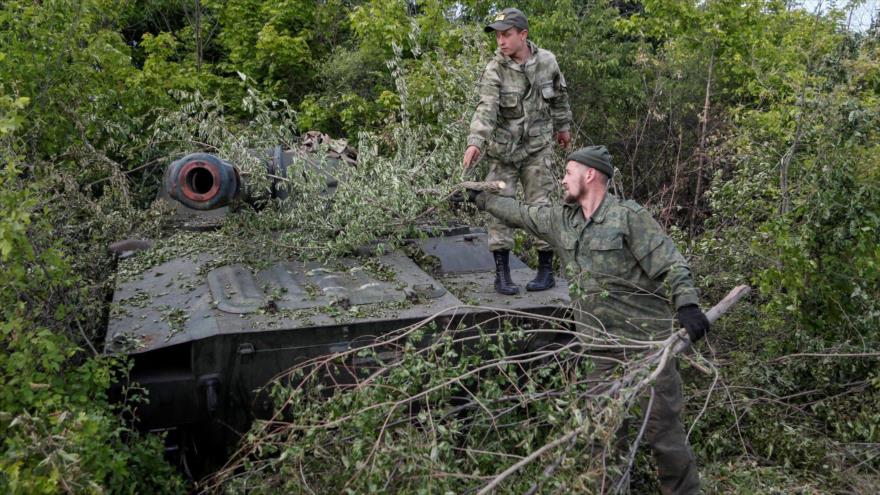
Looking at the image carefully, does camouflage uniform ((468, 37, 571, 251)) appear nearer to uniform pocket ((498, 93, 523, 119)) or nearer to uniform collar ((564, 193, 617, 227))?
uniform pocket ((498, 93, 523, 119))

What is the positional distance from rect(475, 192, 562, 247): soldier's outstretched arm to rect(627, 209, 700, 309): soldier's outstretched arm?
43 centimetres

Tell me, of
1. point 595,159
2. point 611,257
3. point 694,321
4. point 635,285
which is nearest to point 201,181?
point 595,159

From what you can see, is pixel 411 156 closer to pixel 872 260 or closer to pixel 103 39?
pixel 872 260

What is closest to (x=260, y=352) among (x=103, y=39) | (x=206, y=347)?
(x=206, y=347)

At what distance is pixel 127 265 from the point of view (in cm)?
529

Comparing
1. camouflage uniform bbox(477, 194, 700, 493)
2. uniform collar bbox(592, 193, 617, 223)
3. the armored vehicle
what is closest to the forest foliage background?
the armored vehicle

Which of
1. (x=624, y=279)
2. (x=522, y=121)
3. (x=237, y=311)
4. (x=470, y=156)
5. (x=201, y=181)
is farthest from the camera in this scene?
(x=522, y=121)

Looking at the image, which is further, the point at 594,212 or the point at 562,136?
the point at 562,136

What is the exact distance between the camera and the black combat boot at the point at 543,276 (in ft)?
16.6

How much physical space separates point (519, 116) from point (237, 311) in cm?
217

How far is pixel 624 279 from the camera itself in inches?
Result: 158

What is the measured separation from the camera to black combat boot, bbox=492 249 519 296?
494 centimetres

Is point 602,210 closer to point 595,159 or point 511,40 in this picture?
point 595,159

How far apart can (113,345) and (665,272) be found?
251cm
